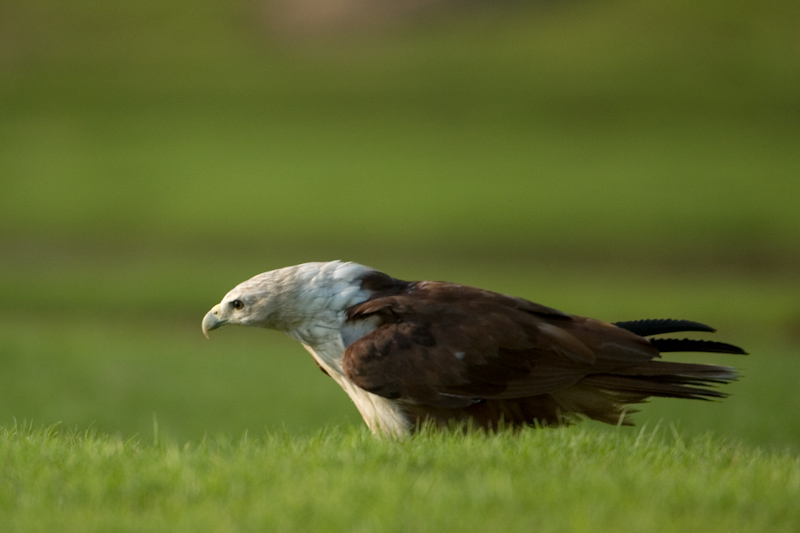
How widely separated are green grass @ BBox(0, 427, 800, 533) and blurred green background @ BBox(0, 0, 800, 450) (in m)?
4.94

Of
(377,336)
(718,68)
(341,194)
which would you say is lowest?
(377,336)

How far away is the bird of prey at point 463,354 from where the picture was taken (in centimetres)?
482

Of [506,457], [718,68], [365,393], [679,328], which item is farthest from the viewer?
[718,68]

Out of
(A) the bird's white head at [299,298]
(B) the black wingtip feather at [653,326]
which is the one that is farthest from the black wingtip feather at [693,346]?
(A) the bird's white head at [299,298]

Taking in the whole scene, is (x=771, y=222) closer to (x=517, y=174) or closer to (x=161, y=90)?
(x=517, y=174)

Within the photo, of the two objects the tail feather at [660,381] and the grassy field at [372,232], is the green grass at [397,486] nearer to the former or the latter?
the grassy field at [372,232]

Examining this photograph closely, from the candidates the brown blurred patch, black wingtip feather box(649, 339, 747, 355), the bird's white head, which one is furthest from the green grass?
the brown blurred patch

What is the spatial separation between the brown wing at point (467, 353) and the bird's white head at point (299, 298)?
15cm

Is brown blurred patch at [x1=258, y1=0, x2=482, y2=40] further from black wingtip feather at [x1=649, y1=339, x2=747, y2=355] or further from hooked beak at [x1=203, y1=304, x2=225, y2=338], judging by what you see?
black wingtip feather at [x1=649, y1=339, x2=747, y2=355]

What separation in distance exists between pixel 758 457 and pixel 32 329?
10010mm

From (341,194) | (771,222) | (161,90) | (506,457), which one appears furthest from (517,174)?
(506,457)

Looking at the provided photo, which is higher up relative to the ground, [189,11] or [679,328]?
[189,11]

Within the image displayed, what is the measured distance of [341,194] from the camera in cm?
2186

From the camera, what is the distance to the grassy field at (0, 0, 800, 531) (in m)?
3.81
